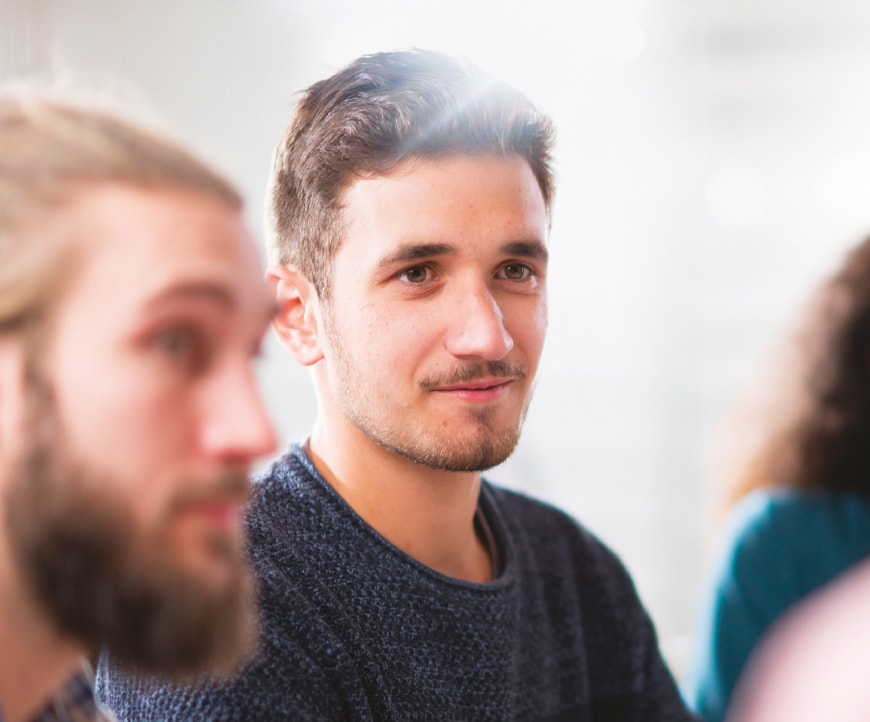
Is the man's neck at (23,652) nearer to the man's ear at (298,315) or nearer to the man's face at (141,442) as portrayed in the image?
the man's face at (141,442)

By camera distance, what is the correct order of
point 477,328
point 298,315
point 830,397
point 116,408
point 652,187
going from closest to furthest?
point 116,408, point 477,328, point 298,315, point 830,397, point 652,187

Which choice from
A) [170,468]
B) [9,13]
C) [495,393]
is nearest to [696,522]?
[495,393]

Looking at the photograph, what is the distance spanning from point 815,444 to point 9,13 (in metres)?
1.99

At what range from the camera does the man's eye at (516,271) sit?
41.9 inches

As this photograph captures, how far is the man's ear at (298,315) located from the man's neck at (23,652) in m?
0.55

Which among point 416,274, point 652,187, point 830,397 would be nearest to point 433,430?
point 416,274

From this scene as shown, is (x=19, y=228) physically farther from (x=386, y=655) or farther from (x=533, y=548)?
(x=533, y=548)

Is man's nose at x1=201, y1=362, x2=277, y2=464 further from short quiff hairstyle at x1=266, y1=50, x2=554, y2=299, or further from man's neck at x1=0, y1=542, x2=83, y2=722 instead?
short quiff hairstyle at x1=266, y1=50, x2=554, y2=299

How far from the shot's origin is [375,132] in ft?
3.42

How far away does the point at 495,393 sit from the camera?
102 centimetres

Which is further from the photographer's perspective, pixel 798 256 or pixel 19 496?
pixel 798 256

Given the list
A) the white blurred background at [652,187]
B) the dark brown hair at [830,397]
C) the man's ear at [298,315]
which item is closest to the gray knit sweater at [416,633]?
the man's ear at [298,315]

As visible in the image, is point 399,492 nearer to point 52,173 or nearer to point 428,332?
point 428,332

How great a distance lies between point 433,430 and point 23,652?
1.66 ft
